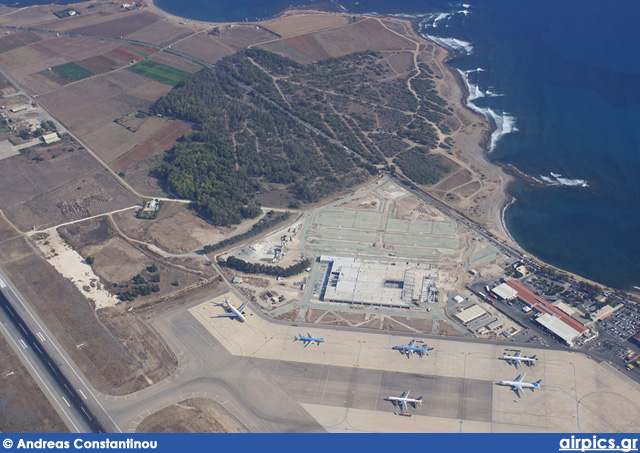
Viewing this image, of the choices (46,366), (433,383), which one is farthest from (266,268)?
(46,366)

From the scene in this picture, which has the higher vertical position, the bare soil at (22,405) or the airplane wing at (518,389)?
the airplane wing at (518,389)

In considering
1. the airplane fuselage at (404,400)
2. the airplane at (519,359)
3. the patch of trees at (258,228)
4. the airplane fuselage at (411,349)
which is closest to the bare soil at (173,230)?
the patch of trees at (258,228)

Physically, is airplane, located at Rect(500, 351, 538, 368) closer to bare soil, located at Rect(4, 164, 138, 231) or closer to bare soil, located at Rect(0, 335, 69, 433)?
bare soil, located at Rect(0, 335, 69, 433)

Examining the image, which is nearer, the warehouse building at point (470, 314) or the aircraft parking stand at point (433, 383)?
the aircraft parking stand at point (433, 383)
